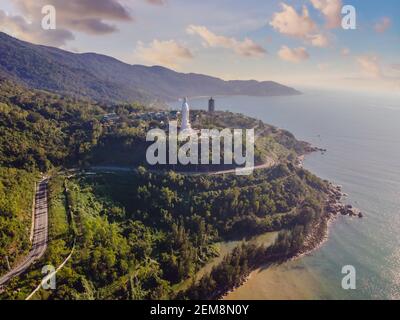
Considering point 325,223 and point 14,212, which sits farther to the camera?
point 325,223

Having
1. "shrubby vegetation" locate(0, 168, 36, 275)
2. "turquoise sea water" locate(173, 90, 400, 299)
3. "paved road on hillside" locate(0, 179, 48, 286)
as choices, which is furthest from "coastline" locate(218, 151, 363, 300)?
"shrubby vegetation" locate(0, 168, 36, 275)

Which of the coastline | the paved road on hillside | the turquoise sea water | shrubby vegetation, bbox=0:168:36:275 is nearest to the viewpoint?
the paved road on hillside

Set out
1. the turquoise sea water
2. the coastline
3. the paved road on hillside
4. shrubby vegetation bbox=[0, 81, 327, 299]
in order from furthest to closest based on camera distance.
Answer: the coastline < the turquoise sea water < shrubby vegetation bbox=[0, 81, 327, 299] < the paved road on hillside

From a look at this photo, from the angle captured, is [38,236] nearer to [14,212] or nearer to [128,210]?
[14,212]

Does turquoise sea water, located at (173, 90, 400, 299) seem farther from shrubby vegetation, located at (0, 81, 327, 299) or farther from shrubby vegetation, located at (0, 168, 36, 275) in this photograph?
shrubby vegetation, located at (0, 168, 36, 275)

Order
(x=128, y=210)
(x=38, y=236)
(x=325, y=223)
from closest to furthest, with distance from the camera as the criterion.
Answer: (x=38, y=236) → (x=128, y=210) → (x=325, y=223)

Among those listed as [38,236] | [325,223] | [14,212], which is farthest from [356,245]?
[14,212]

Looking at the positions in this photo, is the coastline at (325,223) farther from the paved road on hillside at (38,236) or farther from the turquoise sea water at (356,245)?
the paved road on hillside at (38,236)

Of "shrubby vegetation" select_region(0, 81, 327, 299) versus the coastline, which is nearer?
"shrubby vegetation" select_region(0, 81, 327, 299)
